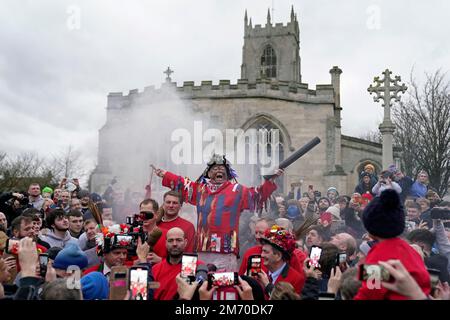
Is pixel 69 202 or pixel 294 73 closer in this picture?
pixel 69 202

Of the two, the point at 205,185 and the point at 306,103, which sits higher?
the point at 306,103

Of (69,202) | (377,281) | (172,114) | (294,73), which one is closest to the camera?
(377,281)

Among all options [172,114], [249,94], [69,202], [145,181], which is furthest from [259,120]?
[69,202]

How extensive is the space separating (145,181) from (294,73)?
25.7m

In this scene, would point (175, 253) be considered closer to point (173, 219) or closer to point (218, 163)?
point (173, 219)

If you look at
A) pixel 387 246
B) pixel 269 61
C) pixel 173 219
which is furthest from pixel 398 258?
pixel 269 61

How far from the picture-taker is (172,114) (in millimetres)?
23906

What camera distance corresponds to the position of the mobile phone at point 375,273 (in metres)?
2.41

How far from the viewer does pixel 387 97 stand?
45.4ft

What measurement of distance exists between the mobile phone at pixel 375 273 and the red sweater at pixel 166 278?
74.8 inches

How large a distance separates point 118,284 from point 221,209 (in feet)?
8.49

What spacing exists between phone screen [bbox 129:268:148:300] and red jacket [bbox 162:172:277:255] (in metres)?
2.68

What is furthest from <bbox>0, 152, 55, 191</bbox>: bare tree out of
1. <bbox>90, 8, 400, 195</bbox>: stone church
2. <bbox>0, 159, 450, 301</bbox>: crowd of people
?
<bbox>0, 159, 450, 301</bbox>: crowd of people
